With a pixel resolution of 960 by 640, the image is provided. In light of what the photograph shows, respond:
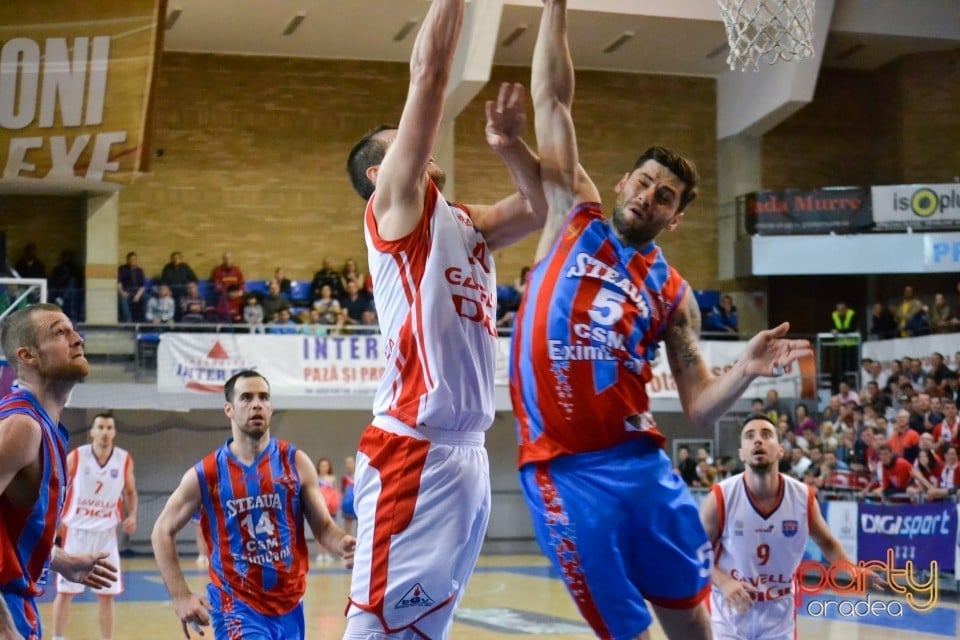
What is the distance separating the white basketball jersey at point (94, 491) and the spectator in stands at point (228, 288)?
10.6 m

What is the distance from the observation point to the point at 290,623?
6.46m

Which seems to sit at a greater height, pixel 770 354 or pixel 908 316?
pixel 908 316

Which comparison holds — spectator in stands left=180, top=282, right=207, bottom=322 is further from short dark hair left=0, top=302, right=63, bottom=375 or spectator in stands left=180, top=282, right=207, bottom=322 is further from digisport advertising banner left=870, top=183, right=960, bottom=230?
short dark hair left=0, top=302, right=63, bottom=375

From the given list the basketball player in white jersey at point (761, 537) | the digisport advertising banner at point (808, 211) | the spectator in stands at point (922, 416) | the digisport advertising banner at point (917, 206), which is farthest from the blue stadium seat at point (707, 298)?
the basketball player in white jersey at point (761, 537)

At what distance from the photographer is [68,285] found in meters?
23.8

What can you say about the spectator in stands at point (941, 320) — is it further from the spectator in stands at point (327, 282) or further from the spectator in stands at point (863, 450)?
the spectator in stands at point (327, 282)

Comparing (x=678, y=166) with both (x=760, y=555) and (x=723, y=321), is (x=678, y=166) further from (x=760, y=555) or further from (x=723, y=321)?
(x=723, y=321)

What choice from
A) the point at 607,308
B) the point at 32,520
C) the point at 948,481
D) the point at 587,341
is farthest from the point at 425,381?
the point at 948,481

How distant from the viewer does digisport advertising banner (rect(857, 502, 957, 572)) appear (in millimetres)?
15328

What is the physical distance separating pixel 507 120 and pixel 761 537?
398cm

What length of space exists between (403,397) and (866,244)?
22.8 metres

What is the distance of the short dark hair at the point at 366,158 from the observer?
476cm

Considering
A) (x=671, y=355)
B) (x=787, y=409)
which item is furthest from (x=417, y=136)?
(x=787, y=409)

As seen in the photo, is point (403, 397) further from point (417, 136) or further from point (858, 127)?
point (858, 127)
